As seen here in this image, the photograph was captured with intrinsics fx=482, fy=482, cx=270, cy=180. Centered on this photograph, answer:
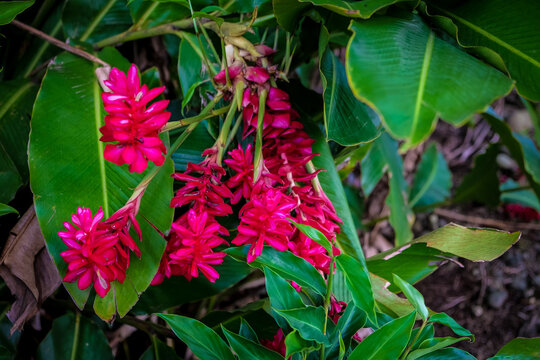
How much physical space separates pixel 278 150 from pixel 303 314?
260mm

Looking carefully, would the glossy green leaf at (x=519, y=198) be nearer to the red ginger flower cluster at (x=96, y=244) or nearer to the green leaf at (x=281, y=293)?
the green leaf at (x=281, y=293)

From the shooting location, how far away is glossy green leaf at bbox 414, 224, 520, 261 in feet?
2.51

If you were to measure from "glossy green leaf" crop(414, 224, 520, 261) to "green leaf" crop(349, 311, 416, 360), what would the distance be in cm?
22

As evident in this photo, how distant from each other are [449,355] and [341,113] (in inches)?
15.8

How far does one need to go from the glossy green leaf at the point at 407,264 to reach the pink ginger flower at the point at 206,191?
0.38m

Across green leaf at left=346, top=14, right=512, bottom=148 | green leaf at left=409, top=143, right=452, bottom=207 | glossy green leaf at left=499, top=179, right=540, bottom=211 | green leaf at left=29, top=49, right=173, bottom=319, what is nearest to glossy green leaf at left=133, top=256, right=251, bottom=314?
green leaf at left=29, top=49, right=173, bottom=319

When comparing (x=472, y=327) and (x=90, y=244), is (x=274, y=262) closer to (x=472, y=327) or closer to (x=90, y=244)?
(x=90, y=244)

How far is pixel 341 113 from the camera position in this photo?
2.64 ft

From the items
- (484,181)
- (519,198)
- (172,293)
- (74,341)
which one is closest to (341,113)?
(172,293)

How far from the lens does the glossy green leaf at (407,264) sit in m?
0.89

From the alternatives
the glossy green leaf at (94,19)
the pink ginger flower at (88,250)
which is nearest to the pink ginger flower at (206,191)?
the pink ginger flower at (88,250)

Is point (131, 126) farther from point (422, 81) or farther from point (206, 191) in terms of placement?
point (422, 81)

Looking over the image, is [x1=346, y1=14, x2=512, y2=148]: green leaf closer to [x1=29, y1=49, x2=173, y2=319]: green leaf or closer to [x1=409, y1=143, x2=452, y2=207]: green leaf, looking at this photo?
[x1=29, y1=49, x2=173, y2=319]: green leaf

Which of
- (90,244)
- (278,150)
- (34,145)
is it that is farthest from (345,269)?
(34,145)
